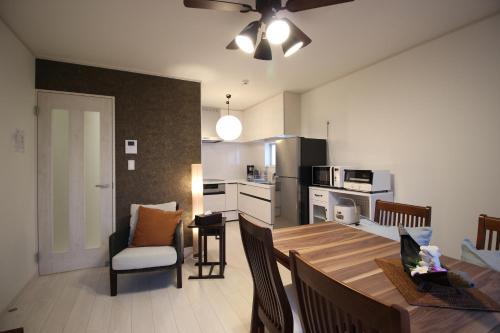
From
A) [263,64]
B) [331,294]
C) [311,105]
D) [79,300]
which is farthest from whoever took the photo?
[311,105]

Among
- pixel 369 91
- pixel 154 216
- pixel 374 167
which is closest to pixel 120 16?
pixel 154 216

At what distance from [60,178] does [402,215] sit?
3639mm

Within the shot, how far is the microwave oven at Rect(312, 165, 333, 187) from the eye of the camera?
325 cm

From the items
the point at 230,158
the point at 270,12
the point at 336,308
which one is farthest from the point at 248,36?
the point at 230,158

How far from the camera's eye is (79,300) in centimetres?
226

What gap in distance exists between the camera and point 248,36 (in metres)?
1.69

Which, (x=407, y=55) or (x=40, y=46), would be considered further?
(x=407, y=55)

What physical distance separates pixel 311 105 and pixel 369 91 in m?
1.09

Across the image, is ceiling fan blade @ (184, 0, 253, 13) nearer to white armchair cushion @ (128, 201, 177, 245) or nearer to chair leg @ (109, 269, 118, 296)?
white armchair cushion @ (128, 201, 177, 245)

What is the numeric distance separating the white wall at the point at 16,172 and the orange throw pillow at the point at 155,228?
1.03 m

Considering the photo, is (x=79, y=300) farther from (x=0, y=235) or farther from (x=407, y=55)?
(x=407, y=55)

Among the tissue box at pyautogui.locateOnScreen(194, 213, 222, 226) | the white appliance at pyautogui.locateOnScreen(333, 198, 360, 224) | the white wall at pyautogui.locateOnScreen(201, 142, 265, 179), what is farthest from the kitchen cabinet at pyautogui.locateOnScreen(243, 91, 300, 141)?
the tissue box at pyautogui.locateOnScreen(194, 213, 222, 226)

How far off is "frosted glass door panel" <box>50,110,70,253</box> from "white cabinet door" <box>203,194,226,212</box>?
2276 mm

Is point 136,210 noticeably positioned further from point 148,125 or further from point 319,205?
point 319,205
